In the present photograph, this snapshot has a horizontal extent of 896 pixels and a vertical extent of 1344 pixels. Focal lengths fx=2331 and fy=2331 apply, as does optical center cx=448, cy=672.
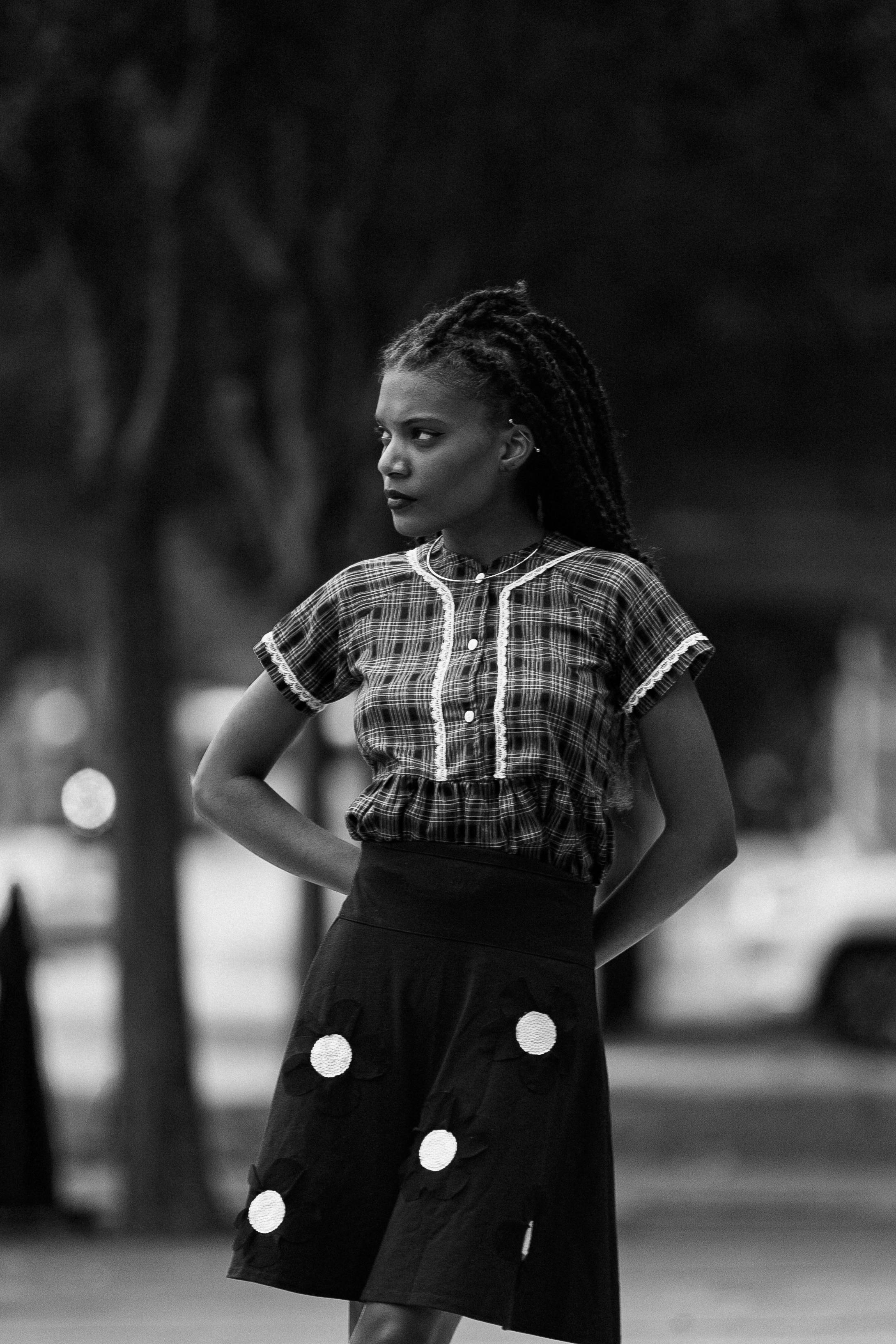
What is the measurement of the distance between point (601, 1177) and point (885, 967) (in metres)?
12.4

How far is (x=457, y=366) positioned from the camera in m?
3.09

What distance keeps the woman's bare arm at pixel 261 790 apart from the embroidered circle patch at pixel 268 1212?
465 millimetres

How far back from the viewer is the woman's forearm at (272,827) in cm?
324

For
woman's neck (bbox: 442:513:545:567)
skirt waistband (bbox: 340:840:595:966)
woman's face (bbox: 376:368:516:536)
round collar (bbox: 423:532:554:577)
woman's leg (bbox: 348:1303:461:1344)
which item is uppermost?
woman's face (bbox: 376:368:516:536)

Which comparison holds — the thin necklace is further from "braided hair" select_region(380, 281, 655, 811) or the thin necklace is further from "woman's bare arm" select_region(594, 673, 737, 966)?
"woman's bare arm" select_region(594, 673, 737, 966)

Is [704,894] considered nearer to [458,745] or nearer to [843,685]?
[843,685]

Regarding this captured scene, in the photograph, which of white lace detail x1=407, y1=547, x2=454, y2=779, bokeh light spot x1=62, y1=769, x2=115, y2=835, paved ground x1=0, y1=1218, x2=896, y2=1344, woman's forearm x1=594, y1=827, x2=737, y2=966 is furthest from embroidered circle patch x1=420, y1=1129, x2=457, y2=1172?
bokeh light spot x1=62, y1=769, x2=115, y2=835

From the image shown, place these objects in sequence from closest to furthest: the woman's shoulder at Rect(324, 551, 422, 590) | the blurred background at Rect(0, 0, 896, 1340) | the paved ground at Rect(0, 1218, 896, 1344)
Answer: the woman's shoulder at Rect(324, 551, 422, 590) → the paved ground at Rect(0, 1218, 896, 1344) → the blurred background at Rect(0, 0, 896, 1340)

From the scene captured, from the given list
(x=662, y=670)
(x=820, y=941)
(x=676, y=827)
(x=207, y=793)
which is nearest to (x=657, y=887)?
(x=676, y=827)

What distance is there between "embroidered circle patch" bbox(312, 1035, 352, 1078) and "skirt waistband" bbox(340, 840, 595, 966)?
0.52ft

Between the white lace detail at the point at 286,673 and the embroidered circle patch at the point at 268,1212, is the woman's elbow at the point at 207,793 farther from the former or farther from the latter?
the embroidered circle patch at the point at 268,1212

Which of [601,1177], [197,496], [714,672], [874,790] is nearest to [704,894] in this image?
[714,672]

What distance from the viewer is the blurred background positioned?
798cm

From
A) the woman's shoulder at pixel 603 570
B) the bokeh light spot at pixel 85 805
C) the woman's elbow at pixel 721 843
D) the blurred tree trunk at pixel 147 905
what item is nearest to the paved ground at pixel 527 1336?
the blurred tree trunk at pixel 147 905
